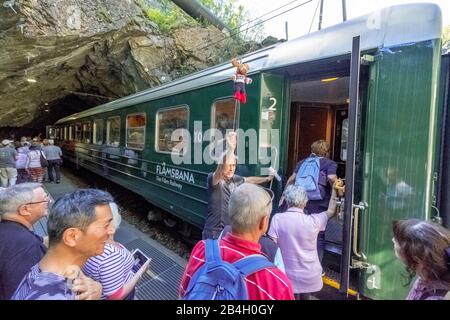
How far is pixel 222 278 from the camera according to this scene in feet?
4.69

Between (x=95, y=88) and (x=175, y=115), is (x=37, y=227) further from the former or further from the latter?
(x=95, y=88)

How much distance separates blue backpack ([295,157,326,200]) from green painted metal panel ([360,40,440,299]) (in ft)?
2.45

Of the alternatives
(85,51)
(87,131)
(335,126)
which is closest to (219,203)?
(335,126)

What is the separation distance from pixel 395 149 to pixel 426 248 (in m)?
1.52

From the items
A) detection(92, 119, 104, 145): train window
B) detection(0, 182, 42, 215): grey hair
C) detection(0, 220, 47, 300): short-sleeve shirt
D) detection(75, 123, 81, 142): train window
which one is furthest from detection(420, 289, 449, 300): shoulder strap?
detection(75, 123, 81, 142): train window

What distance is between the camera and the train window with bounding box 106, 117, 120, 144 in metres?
8.84

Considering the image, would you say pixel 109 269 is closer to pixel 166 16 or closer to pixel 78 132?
pixel 166 16

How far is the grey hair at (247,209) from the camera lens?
164 centimetres

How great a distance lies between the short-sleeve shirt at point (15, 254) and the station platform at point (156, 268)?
73.1 inches

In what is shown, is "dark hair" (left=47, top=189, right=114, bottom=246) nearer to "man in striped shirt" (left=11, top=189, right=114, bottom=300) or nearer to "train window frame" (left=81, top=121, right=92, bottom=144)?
"man in striped shirt" (left=11, top=189, right=114, bottom=300)

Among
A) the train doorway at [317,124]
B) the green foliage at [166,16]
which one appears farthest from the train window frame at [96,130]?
the train doorway at [317,124]

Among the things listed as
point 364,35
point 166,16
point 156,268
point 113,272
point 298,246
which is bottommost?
point 156,268

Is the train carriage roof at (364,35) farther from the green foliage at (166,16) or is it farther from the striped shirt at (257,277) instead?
the green foliage at (166,16)

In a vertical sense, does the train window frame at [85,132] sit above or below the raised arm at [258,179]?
above
